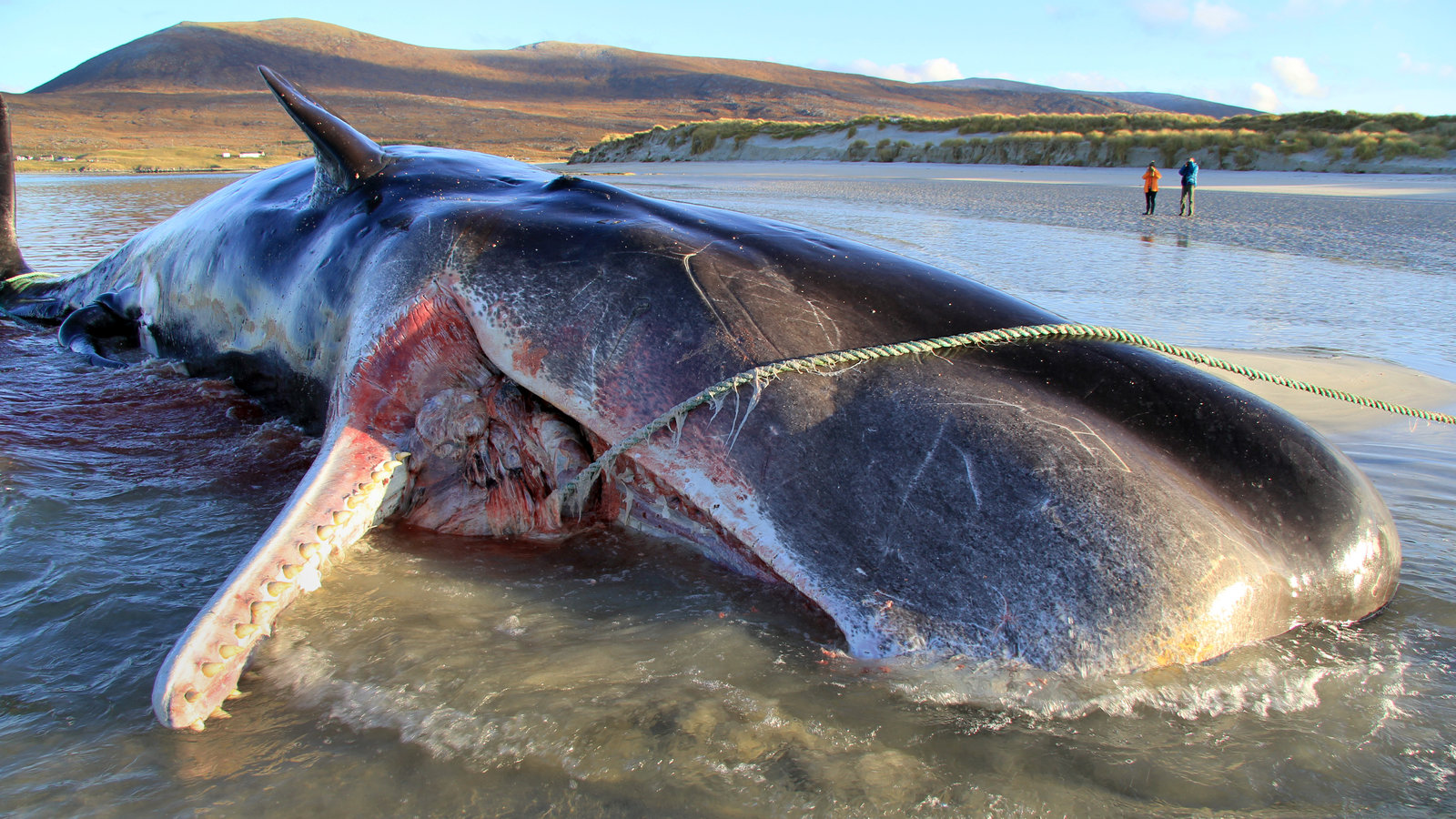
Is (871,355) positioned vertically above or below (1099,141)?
below

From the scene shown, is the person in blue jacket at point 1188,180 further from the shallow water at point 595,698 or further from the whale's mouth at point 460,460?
the whale's mouth at point 460,460

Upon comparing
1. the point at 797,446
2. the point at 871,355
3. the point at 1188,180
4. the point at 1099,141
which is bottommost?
the point at 797,446

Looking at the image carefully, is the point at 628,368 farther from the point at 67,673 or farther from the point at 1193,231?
the point at 1193,231

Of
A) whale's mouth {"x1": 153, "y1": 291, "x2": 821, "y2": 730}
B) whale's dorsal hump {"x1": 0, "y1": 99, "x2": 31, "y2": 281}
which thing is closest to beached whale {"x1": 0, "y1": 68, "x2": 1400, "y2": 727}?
whale's mouth {"x1": 153, "y1": 291, "x2": 821, "y2": 730}

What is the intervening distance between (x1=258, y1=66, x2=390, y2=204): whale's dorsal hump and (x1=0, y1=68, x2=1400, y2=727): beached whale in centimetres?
4

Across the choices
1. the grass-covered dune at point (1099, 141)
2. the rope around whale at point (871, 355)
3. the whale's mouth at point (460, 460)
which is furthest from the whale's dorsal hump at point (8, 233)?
the grass-covered dune at point (1099, 141)

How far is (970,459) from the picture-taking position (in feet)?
7.51

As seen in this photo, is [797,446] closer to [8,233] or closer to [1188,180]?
[8,233]

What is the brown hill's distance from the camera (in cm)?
6419

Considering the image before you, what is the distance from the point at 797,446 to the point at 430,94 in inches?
4084

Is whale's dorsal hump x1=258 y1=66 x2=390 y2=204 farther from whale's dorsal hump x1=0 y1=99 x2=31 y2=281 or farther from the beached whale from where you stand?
whale's dorsal hump x1=0 y1=99 x2=31 y2=281

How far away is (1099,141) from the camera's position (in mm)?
32562

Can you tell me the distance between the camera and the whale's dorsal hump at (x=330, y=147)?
3.41m

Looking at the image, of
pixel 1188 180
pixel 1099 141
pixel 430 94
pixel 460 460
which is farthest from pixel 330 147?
pixel 430 94
